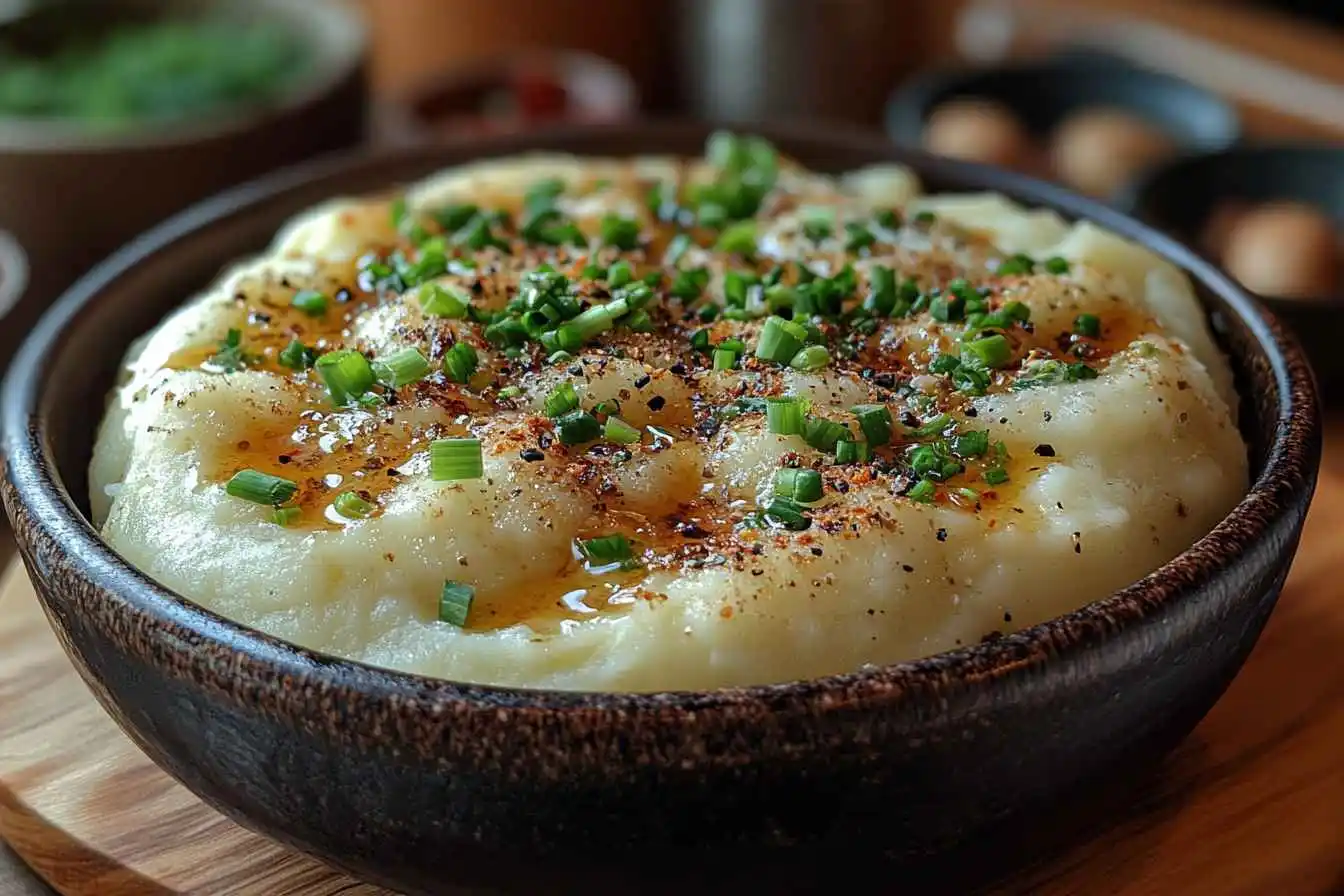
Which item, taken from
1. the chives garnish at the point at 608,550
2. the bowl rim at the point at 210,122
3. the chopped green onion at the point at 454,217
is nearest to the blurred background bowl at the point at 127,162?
the bowl rim at the point at 210,122

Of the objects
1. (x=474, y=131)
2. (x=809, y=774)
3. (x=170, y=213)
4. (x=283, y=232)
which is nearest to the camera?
(x=809, y=774)

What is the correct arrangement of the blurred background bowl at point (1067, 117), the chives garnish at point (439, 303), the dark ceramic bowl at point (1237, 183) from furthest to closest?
the blurred background bowl at point (1067, 117)
the dark ceramic bowl at point (1237, 183)
the chives garnish at point (439, 303)

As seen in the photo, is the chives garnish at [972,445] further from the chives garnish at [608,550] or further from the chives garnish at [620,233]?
the chives garnish at [620,233]

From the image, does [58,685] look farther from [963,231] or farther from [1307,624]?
[1307,624]

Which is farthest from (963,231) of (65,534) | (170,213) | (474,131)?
(474,131)

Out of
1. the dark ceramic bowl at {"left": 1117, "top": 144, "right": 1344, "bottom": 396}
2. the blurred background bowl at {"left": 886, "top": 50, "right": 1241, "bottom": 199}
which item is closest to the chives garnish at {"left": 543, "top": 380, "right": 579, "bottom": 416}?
the dark ceramic bowl at {"left": 1117, "top": 144, "right": 1344, "bottom": 396}

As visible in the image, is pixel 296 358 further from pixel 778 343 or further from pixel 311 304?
pixel 778 343
